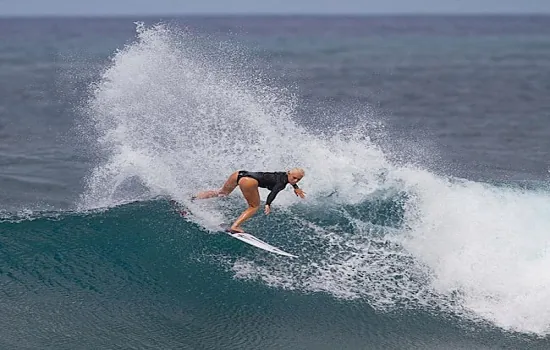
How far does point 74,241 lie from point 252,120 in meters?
7.42

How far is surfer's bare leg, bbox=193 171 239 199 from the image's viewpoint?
16859mm

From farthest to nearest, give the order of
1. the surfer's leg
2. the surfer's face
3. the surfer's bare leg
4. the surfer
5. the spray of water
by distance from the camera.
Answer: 1. the surfer's bare leg
2. the surfer's leg
3. the surfer
4. the surfer's face
5. the spray of water

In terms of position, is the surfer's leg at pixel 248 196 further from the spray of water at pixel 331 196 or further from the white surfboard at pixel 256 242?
the spray of water at pixel 331 196

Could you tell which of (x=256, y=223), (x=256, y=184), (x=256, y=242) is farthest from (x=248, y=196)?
(x=256, y=242)

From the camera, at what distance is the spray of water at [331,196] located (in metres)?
14.6

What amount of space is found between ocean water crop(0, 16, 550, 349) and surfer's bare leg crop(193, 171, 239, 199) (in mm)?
576

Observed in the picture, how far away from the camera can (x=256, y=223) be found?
17.4m

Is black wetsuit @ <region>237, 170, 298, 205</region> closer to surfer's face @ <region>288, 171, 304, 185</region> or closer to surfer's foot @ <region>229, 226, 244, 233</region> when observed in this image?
surfer's face @ <region>288, 171, 304, 185</region>

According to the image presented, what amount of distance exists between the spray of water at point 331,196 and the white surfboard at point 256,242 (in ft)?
0.84

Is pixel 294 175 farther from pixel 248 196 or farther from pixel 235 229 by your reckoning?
pixel 235 229

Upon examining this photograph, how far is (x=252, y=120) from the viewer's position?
2191 cm

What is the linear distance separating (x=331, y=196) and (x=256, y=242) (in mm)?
3666

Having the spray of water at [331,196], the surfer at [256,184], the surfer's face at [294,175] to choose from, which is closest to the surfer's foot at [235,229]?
the surfer at [256,184]

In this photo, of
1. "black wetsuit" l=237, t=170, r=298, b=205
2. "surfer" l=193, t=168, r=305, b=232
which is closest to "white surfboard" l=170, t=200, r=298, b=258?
"surfer" l=193, t=168, r=305, b=232
